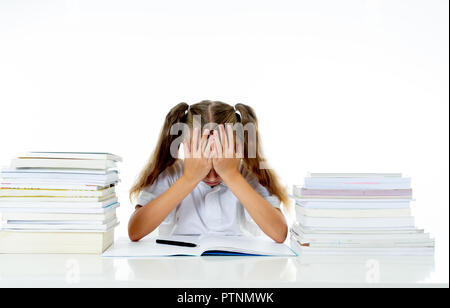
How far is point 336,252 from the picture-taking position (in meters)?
0.90

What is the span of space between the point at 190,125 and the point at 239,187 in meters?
0.32

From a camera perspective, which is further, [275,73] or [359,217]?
[275,73]

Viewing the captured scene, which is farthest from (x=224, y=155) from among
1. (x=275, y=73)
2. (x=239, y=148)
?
(x=275, y=73)

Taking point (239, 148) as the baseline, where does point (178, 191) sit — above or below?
below

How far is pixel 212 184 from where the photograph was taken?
1.45m

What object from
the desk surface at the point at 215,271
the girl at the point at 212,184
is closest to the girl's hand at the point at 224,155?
the girl at the point at 212,184

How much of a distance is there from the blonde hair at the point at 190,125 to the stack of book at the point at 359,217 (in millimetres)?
453

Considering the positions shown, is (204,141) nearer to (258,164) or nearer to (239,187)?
(239,187)

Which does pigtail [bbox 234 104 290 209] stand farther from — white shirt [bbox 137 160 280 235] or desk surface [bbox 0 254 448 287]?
desk surface [bbox 0 254 448 287]

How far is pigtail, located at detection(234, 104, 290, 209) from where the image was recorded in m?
1.39

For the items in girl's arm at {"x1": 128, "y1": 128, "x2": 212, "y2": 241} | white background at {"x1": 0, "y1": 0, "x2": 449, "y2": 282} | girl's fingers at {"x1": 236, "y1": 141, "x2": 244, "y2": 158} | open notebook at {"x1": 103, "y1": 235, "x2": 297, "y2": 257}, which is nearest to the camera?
open notebook at {"x1": 103, "y1": 235, "x2": 297, "y2": 257}

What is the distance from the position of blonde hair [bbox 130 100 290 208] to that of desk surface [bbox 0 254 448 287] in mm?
532

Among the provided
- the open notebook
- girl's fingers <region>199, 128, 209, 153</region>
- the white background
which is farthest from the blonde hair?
the white background

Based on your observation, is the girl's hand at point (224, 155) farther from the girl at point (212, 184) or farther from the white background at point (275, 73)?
the white background at point (275, 73)
